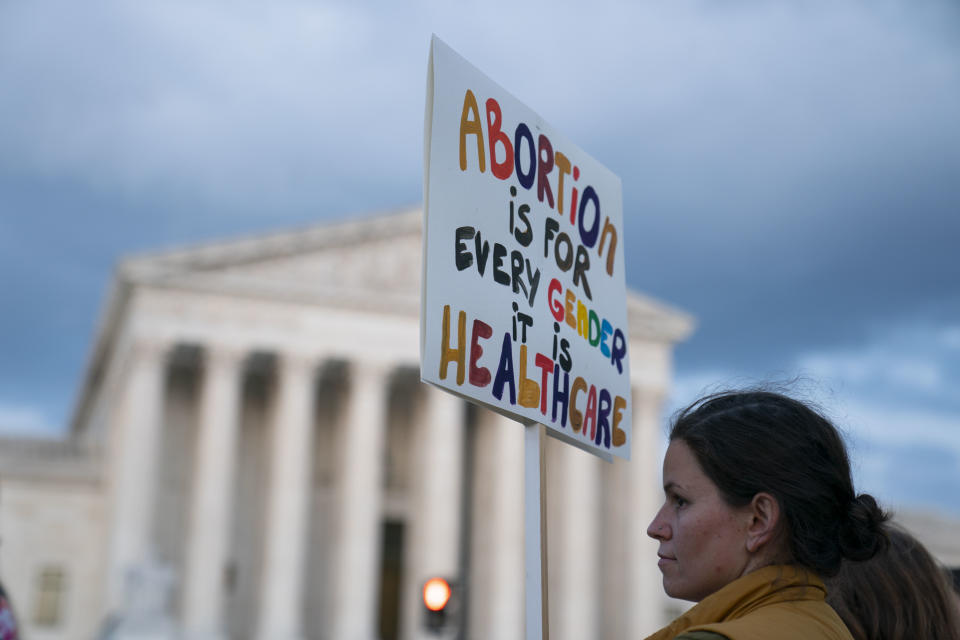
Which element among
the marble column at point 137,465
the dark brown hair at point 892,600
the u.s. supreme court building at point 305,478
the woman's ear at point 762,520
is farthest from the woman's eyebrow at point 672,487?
the marble column at point 137,465

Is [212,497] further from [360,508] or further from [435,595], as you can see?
[435,595]

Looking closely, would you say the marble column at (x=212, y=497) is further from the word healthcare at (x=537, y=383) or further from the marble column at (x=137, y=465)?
the word healthcare at (x=537, y=383)

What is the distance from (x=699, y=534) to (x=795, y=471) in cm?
30

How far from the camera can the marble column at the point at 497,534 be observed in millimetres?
48406

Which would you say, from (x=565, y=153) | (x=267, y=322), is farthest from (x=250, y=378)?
(x=565, y=153)

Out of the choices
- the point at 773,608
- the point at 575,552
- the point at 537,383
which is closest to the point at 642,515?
the point at 575,552

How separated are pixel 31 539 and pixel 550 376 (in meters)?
49.0

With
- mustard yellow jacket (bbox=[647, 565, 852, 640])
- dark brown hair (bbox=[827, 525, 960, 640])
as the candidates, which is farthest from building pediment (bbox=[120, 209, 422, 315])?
mustard yellow jacket (bbox=[647, 565, 852, 640])

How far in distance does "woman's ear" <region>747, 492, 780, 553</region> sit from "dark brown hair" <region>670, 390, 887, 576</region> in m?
0.02

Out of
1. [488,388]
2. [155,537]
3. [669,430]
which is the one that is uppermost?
[155,537]

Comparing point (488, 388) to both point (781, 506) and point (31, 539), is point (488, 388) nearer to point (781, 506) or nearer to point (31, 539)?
point (781, 506)

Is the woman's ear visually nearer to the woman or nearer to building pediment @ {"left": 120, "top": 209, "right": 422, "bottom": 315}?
the woman

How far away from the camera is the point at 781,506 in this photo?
3.18 metres

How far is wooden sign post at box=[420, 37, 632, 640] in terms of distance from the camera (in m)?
4.82
